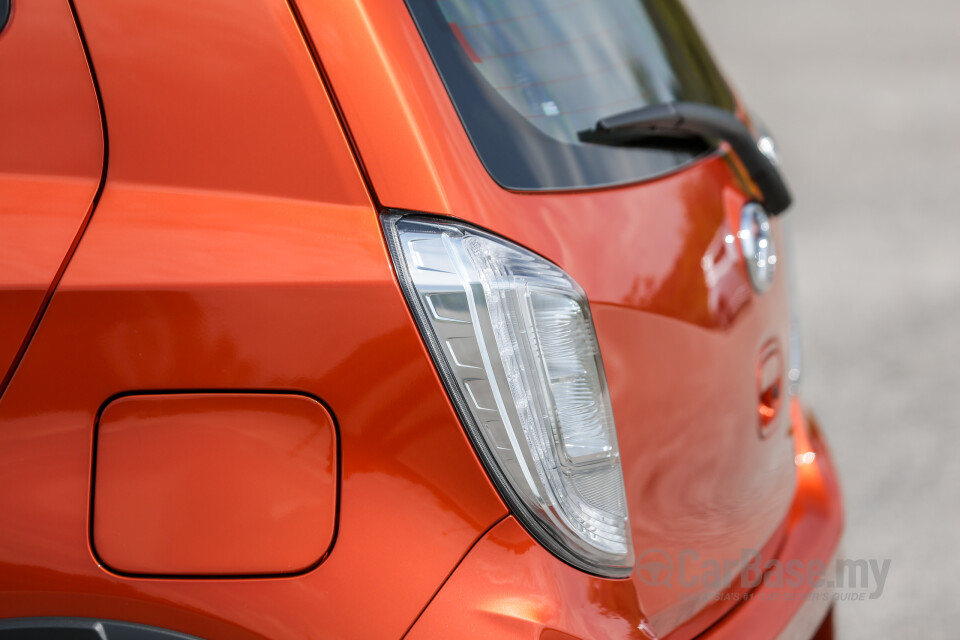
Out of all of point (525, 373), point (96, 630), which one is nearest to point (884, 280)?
point (525, 373)

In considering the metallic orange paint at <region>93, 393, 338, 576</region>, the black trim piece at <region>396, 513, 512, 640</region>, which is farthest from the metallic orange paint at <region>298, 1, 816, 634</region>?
the metallic orange paint at <region>93, 393, 338, 576</region>

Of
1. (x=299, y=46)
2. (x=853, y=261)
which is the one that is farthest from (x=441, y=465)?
(x=853, y=261)

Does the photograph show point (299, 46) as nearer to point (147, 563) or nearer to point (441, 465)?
point (441, 465)

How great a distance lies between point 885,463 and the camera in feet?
10.9

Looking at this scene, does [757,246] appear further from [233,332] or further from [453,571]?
[233,332]

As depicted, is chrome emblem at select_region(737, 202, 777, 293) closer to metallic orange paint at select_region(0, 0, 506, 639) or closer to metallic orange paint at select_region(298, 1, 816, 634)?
metallic orange paint at select_region(298, 1, 816, 634)

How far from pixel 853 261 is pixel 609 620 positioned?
4.16 metres

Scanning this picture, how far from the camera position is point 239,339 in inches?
47.4

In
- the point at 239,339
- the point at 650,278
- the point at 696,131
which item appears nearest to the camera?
the point at 239,339

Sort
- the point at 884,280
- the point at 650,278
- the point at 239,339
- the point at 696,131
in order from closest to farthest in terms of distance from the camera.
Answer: the point at 239,339
the point at 650,278
the point at 696,131
the point at 884,280

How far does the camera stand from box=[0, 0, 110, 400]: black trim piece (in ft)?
4.01

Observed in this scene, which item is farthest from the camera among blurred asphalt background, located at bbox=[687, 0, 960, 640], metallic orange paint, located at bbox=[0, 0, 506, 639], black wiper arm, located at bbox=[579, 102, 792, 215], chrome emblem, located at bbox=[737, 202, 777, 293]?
blurred asphalt background, located at bbox=[687, 0, 960, 640]

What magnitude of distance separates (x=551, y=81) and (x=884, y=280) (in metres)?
3.77

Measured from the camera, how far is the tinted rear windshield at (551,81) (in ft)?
4.35
